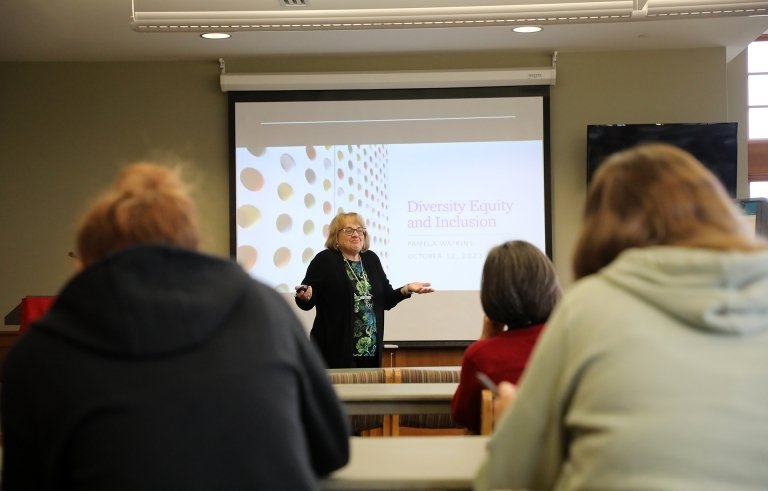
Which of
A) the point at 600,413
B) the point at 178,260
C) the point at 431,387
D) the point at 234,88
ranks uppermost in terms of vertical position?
the point at 234,88

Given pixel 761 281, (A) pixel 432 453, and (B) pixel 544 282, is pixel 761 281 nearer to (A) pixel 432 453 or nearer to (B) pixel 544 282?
(A) pixel 432 453

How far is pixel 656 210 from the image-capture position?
54.6 inches

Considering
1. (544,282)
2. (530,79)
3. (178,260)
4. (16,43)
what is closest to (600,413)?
(178,260)

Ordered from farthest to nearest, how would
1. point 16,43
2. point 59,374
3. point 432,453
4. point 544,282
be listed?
point 16,43
point 544,282
point 432,453
point 59,374

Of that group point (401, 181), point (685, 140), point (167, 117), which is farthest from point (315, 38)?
point (685, 140)

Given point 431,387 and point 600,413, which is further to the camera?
point 431,387

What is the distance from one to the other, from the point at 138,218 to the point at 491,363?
113 centimetres

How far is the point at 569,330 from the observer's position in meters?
1.32

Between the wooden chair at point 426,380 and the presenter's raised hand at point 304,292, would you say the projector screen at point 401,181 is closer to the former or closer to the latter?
the presenter's raised hand at point 304,292

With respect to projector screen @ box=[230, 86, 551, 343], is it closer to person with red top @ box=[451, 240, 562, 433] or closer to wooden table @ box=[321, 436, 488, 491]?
person with red top @ box=[451, 240, 562, 433]

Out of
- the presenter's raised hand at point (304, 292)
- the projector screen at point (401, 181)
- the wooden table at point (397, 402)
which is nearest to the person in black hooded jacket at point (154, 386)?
the wooden table at point (397, 402)

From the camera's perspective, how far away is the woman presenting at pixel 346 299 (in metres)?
4.64

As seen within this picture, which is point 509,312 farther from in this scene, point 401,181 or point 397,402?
point 401,181

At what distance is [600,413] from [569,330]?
0.13m
